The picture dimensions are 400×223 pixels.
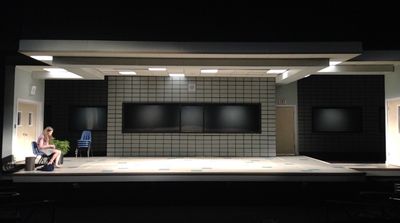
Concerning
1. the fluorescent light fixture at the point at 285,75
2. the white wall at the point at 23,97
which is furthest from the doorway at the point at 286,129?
the white wall at the point at 23,97

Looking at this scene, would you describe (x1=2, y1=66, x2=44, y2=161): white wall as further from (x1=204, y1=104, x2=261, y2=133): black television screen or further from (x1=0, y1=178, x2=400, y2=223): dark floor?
(x1=204, y1=104, x2=261, y2=133): black television screen

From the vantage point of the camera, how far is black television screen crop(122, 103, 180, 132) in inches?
388

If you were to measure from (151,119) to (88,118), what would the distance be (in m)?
3.53

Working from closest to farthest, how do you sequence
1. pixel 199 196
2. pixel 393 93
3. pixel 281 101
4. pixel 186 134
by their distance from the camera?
pixel 199 196, pixel 393 93, pixel 186 134, pixel 281 101

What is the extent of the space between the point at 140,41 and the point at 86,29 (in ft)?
3.66

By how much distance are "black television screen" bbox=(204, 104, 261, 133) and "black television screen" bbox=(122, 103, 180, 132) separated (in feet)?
2.95

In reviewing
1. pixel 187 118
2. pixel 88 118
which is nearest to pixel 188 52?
pixel 187 118

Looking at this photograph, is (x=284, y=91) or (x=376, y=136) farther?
(x=376, y=136)

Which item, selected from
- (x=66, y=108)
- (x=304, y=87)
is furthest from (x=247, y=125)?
(x=66, y=108)

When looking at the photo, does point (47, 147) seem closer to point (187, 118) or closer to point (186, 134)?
→ point (186, 134)

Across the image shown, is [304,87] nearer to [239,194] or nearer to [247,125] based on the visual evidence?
[247,125]

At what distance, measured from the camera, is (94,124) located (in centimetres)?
1234

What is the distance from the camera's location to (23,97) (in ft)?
28.7

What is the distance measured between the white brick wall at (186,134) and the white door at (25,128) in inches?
79.0
